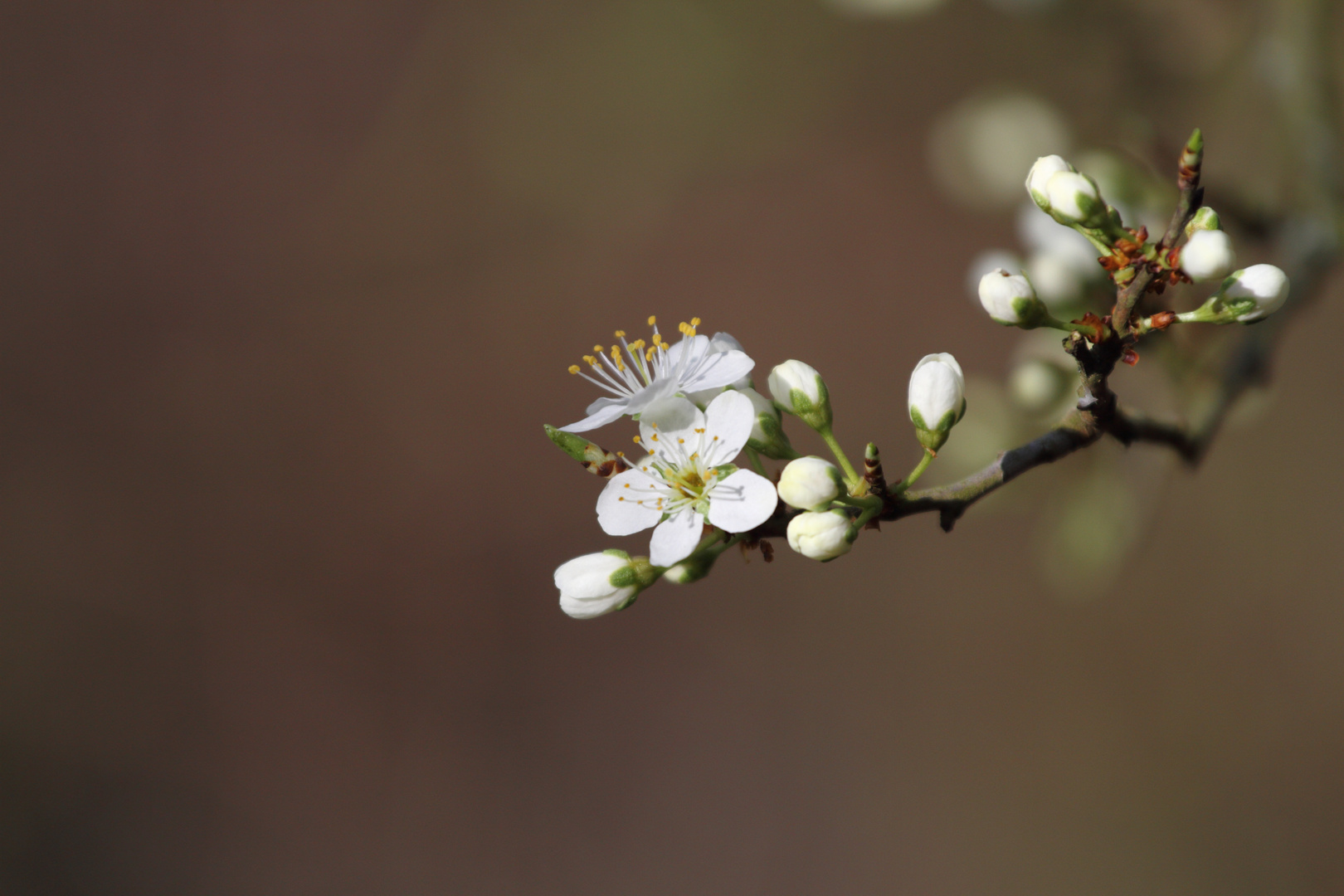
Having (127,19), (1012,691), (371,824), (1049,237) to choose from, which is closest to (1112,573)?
(1049,237)

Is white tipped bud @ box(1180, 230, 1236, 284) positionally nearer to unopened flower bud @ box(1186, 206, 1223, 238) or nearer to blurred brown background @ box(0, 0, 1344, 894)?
unopened flower bud @ box(1186, 206, 1223, 238)

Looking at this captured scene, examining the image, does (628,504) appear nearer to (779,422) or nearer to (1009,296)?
(779,422)

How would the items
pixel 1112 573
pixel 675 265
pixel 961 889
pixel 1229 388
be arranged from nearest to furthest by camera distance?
pixel 1229 388
pixel 1112 573
pixel 961 889
pixel 675 265

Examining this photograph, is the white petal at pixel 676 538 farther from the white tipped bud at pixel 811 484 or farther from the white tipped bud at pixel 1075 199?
the white tipped bud at pixel 1075 199

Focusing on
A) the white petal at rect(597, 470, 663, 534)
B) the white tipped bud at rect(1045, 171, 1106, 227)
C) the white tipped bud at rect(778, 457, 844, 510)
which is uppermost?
the white tipped bud at rect(1045, 171, 1106, 227)

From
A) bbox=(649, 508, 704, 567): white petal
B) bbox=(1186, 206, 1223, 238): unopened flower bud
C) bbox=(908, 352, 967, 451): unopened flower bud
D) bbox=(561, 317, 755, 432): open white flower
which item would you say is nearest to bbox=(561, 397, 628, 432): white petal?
bbox=(561, 317, 755, 432): open white flower

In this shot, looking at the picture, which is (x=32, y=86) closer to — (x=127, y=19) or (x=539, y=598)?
(x=127, y=19)
